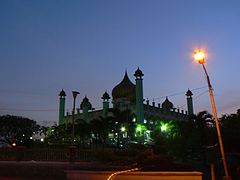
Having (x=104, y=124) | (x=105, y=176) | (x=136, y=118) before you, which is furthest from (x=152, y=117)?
(x=105, y=176)

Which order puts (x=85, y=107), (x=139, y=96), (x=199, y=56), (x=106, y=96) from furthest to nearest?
(x=85, y=107)
(x=106, y=96)
(x=139, y=96)
(x=199, y=56)

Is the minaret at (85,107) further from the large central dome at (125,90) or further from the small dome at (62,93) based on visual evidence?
the large central dome at (125,90)

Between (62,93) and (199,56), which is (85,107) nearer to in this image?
(62,93)

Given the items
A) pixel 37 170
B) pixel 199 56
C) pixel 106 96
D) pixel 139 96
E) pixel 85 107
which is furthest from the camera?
pixel 85 107

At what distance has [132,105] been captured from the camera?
230 ft

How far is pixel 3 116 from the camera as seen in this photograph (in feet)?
229

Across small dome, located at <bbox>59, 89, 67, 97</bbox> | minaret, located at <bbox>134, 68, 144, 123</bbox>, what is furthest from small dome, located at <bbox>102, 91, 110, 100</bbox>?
small dome, located at <bbox>59, 89, 67, 97</bbox>

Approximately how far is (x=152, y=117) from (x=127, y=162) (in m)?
53.7

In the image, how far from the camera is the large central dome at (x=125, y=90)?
72.8m

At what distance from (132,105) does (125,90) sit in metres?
5.23

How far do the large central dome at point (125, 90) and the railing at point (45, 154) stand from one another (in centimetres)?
4918

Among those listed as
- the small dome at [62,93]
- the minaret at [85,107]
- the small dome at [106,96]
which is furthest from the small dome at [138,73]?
the small dome at [62,93]

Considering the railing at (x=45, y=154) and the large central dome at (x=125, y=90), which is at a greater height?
the large central dome at (x=125, y=90)

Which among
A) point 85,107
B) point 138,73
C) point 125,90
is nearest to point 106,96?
point 125,90
